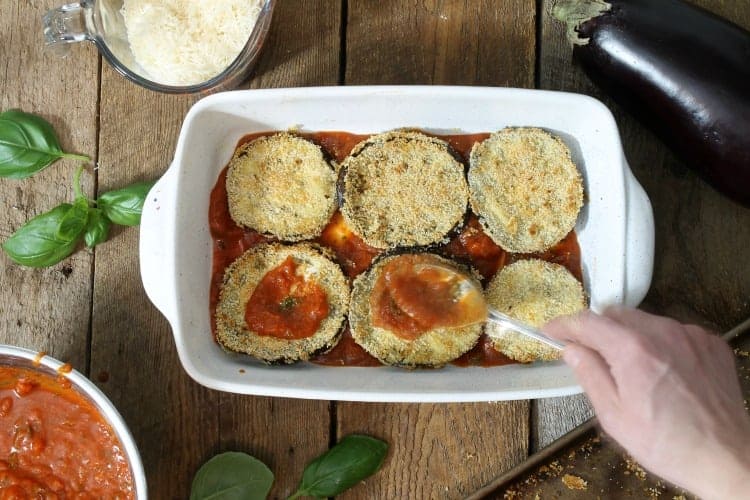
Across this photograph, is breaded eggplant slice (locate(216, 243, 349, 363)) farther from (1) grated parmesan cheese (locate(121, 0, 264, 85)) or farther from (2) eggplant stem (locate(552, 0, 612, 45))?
(2) eggplant stem (locate(552, 0, 612, 45))

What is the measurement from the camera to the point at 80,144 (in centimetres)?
232

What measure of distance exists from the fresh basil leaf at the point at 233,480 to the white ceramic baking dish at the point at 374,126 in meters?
0.33

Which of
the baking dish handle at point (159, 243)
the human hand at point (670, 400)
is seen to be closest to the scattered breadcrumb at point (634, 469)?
the human hand at point (670, 400)

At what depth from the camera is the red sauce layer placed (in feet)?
6.85

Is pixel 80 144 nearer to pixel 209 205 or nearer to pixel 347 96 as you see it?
pixel 209 205

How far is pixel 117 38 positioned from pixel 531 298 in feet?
5.06

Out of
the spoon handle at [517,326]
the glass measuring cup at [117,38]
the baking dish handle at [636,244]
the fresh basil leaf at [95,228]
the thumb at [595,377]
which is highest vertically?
the glass measuring cup at [117,38]

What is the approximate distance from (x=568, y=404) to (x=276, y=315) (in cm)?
100

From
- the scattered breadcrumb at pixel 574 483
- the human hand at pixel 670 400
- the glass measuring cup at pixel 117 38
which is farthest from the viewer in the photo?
the scattered breadcrumb at pixel 574 483

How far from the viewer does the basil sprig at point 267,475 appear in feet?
6.95

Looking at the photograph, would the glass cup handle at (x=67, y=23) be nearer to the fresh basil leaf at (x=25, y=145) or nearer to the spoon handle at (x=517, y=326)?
the fresh basil leaf at (x=25, y=145)

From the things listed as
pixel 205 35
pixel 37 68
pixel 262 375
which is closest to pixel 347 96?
pixel 205 35

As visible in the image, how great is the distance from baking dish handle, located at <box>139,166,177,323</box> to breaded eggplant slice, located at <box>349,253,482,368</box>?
55 centimetres

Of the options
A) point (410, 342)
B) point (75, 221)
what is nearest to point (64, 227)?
point (75, 221)
